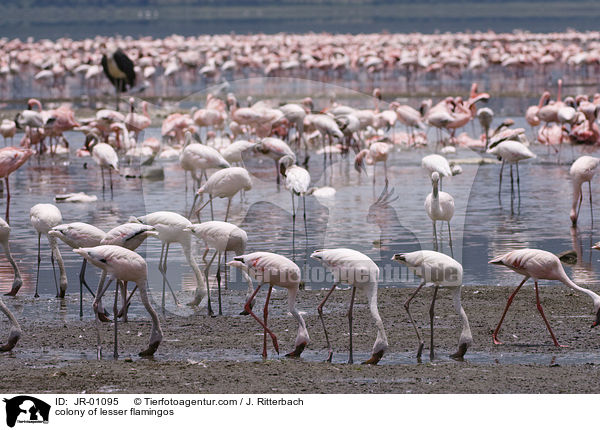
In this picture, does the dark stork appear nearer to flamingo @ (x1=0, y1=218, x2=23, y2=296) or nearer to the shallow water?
the shallow water

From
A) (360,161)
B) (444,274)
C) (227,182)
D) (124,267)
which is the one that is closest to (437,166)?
(227,182)

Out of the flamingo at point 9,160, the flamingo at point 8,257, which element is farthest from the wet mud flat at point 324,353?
the flamingo at point 9,160

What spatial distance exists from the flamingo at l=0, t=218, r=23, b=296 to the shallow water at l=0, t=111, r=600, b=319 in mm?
187

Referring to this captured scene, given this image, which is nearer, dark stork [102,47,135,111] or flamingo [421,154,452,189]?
flamingo [421,154,452,189]

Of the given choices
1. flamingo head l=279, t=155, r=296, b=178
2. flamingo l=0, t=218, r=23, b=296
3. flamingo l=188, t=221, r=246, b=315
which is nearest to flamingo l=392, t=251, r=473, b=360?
flamingo l=188, t=221, r=246, b=315

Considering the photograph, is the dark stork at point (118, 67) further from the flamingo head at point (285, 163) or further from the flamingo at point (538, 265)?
the flamingo at point (538, 265)

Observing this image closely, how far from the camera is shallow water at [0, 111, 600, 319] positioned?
8492 mm

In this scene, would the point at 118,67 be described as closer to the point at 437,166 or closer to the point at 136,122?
the point at 136,122

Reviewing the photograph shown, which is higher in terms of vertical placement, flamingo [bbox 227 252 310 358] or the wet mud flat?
flamingo [bbox 227 252 310 358]

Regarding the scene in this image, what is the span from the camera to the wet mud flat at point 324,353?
5332 millimetres

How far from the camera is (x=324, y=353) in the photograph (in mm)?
6156
